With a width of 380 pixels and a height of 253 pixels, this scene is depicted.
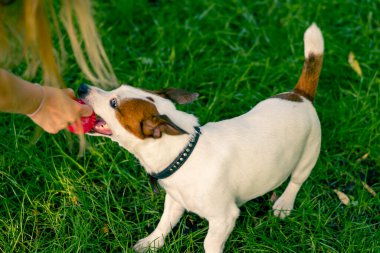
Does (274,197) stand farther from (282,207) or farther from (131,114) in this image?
(131,114)

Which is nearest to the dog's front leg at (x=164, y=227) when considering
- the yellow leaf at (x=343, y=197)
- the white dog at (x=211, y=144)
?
the white dog at (x=211, y=144)

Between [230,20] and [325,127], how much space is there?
1.41 metres

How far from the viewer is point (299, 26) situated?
482 cm

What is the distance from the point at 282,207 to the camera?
11.5 ft

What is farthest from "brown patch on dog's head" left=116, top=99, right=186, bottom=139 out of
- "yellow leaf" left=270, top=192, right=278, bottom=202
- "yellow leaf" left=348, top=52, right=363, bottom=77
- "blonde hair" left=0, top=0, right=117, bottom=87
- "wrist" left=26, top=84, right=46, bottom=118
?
"yellow leaf" left=348, top=52, right=363, bottom=77

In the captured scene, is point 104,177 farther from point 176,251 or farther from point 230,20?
point 230,20

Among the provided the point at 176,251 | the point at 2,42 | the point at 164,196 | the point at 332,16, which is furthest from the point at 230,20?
the point at 2,42

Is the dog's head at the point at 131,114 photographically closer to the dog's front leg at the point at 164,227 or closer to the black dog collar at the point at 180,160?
the black dog collar at the point at 180,160

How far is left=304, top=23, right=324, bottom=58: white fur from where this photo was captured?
10.8ft

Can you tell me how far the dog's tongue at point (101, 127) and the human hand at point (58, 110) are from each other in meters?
0.13

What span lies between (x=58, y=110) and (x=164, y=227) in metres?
1.01

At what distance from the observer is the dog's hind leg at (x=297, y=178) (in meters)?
Answer: 3.38

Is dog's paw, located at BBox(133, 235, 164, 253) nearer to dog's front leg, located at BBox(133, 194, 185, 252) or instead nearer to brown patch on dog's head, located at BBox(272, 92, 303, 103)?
dog's front leg, located at BBox(133, 194, 185, 252)

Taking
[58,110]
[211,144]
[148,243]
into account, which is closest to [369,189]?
[211,144]
